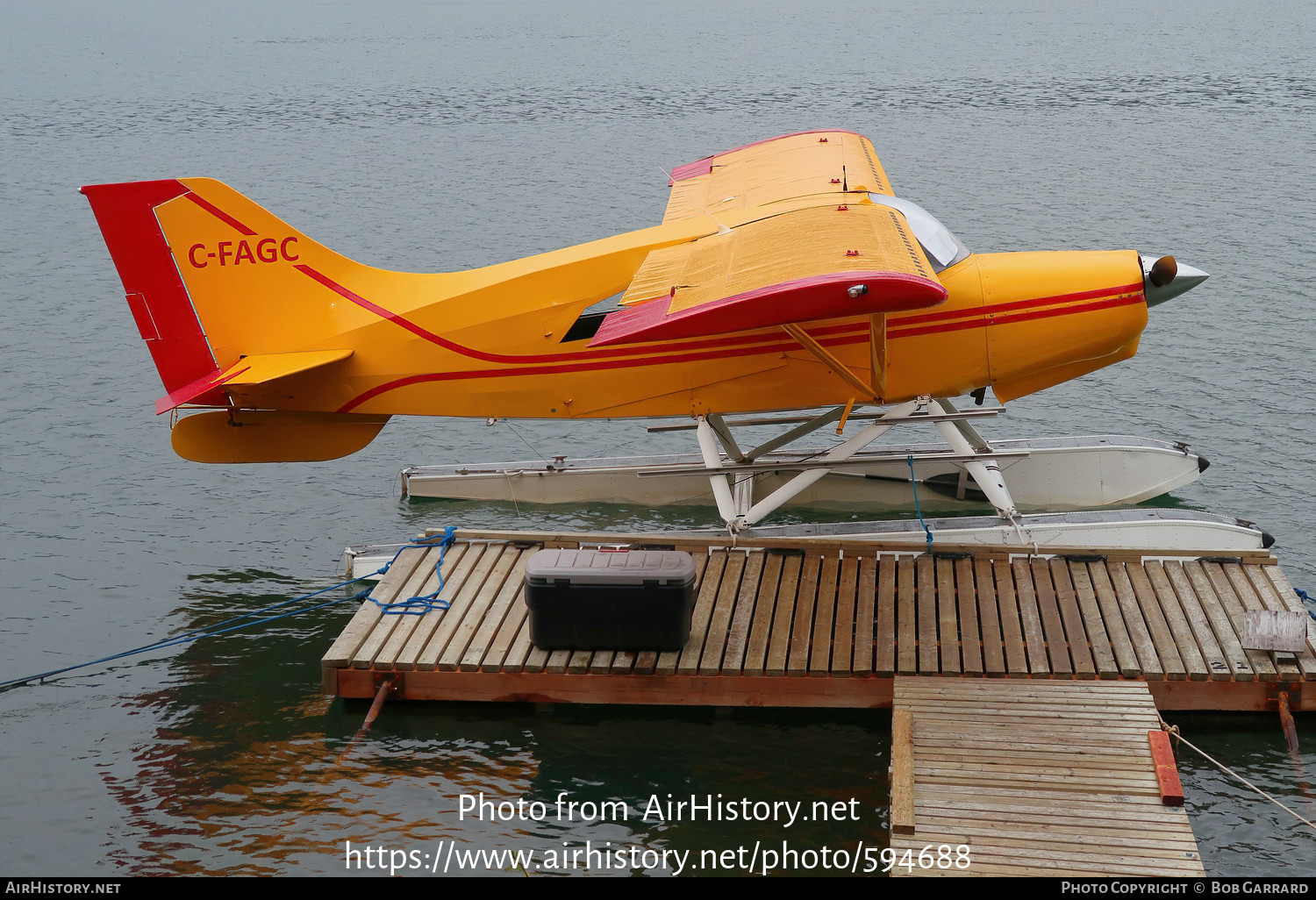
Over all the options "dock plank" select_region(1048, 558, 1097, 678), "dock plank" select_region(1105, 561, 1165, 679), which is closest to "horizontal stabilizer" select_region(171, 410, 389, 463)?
"dock plank" select_region(1048, 558, 1097, 678)

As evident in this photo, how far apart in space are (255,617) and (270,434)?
147cm

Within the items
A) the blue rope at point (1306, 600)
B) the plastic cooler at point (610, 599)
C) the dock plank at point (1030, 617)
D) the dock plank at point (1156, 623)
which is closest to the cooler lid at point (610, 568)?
the plastic cooler at point (610, 599)

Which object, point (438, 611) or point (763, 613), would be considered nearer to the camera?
point (763, 613)

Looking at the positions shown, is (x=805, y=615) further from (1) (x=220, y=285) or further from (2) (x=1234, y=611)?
(1) (x=220, y=285)

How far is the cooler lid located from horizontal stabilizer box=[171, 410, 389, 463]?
275cm

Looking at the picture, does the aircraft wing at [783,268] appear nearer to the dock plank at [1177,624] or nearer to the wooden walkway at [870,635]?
the wooden walkway at [870,635]

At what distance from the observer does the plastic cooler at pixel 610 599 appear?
7703 millimetres

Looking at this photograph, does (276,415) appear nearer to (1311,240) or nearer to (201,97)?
(1311,240)

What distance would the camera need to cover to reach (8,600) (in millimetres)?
9961

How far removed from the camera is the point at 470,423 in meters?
14.2

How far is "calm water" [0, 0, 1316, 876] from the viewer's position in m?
7.22

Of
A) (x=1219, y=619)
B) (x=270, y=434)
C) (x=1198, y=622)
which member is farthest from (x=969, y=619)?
(x=270, y=434)

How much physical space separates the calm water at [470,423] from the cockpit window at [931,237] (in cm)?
332
